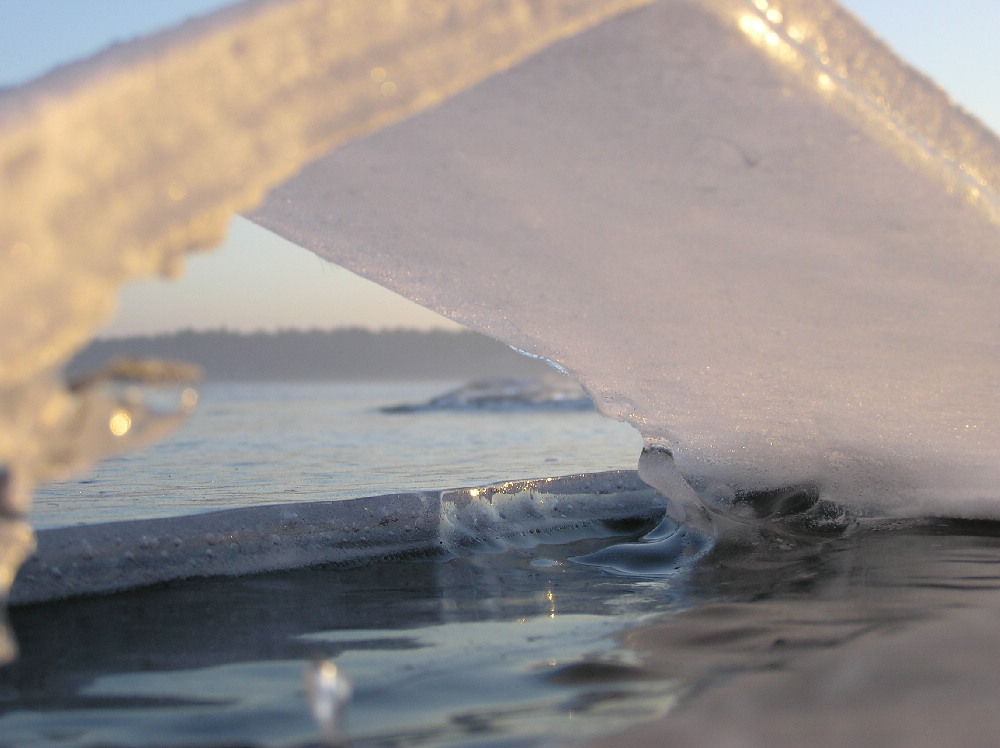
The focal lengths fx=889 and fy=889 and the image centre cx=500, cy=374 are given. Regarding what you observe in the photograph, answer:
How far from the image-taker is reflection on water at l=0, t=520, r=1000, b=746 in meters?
1.14

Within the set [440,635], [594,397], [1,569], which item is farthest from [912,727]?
[594,397]

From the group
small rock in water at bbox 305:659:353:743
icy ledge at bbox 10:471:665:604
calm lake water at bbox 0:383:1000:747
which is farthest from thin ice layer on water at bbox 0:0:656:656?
icy ledge at bbox 10:471:665:604

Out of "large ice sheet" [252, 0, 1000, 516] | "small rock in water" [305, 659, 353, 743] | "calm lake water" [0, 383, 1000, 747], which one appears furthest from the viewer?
"large ice sheet" [252, 0, 1000, 516]

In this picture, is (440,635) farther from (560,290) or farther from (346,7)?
(346,7)

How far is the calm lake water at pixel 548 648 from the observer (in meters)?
1.14

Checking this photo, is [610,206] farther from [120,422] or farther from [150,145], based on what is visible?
[120,422]

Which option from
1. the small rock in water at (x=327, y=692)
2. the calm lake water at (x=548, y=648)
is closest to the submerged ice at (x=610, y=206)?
the small rock in water at (x=327, y=692)

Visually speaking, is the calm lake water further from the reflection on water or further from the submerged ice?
the submerged ice

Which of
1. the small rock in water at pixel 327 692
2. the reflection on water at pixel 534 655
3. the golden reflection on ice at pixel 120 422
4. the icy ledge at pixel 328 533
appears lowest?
the reflection on water at pixel 534 655

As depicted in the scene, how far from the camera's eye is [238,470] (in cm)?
423

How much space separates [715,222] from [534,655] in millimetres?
842

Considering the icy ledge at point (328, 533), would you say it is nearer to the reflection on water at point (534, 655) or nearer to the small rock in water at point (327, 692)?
the reflection on water at point (534, 655)

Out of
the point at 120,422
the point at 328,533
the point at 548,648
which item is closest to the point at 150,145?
the point at 120,422

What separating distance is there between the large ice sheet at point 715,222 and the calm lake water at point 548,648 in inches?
18.5
